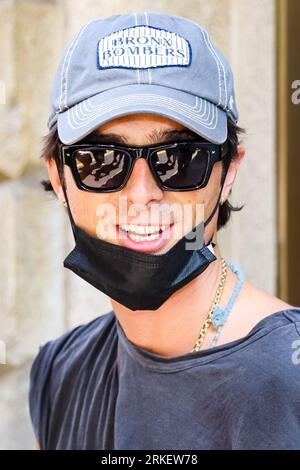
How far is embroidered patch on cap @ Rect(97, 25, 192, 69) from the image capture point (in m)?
1.33

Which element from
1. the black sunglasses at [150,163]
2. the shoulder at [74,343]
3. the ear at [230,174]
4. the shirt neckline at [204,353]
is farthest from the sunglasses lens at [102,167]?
the shoulder at [74,343]

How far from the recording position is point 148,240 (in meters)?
1.36

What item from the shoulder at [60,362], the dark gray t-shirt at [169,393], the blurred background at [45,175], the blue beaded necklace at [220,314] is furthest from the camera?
the blurred background at [45,175]

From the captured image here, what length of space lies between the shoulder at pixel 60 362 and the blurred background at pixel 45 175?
49 cm

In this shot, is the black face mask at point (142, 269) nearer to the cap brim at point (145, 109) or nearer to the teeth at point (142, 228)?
the teeth at point (142, 228)

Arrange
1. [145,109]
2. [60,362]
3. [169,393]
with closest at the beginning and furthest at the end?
1. [145,109]
2. [169,393]
3. [60,362]

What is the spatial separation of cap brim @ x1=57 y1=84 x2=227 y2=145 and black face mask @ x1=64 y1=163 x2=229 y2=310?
0.18 metres

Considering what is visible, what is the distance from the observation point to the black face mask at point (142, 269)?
1353mm

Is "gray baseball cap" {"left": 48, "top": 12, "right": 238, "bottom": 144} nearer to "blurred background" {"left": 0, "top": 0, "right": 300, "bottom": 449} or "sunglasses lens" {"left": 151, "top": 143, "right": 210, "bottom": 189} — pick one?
"sunglasses lens" {"left": 151, "top": 143, "right": 210, "bottom": 189}

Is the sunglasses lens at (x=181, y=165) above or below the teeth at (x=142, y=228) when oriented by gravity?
above

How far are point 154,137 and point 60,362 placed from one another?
2.23ft

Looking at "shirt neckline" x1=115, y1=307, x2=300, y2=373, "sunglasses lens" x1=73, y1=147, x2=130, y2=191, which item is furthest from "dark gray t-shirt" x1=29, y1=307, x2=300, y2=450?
"sunglasses lens" x1=73, y1=147, x2=130, y2=191

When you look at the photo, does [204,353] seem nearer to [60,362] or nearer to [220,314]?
[220,314]

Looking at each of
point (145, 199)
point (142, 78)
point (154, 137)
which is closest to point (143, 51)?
point (142, 78)
